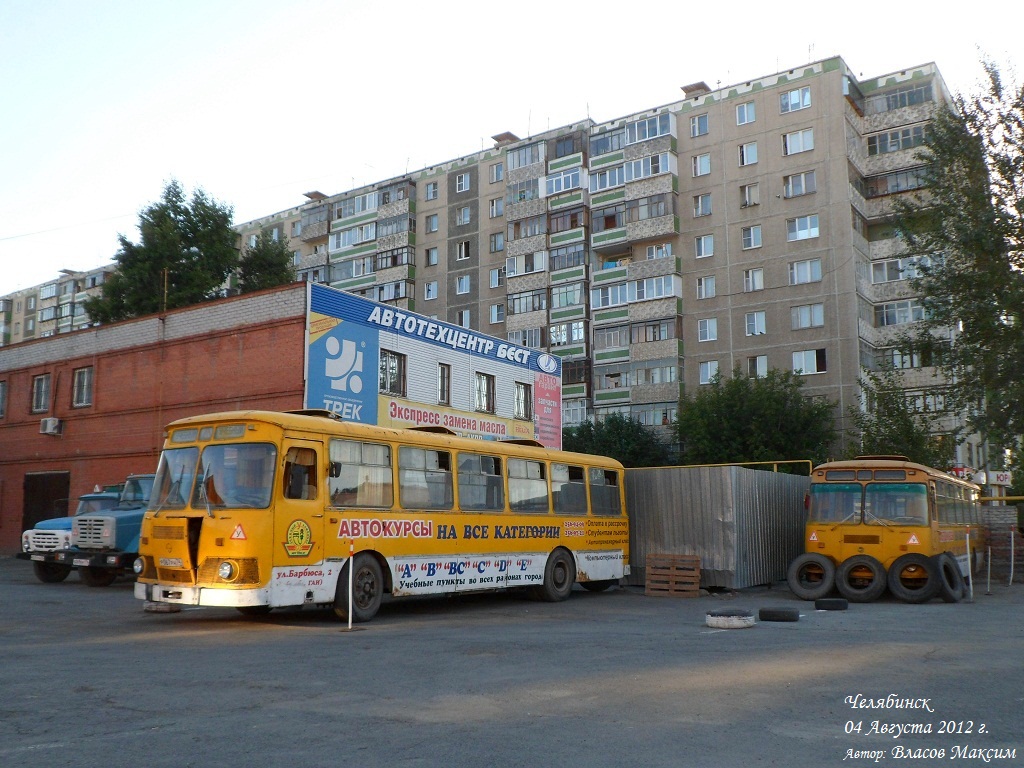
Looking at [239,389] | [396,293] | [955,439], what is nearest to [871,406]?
[955,439]

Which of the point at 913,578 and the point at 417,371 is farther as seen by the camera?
the point at 417,371

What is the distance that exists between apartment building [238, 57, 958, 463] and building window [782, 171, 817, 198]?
7 cm

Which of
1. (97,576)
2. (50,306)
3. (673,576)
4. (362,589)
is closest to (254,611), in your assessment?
(362,589)

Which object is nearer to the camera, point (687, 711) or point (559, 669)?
point (687, 711)

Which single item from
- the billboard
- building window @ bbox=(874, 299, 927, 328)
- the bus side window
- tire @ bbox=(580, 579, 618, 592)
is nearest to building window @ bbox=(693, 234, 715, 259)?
building window @ bbox=(874, 299, 927, 328)

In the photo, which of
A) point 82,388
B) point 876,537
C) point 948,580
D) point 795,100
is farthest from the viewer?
point 795,100

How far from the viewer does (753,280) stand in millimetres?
50281

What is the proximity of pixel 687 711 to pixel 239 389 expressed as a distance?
2268cm

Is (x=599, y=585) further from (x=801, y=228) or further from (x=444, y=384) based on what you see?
(x=801, y=228)

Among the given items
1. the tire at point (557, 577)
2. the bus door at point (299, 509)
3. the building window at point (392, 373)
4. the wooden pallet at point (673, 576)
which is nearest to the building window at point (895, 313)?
the building window at point (392, 373)

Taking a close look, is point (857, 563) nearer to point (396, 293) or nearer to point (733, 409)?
point (733, 409)

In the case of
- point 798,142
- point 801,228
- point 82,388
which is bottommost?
point 82,388

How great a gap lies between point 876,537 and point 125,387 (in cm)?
2374

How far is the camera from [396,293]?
64438 millimetres
